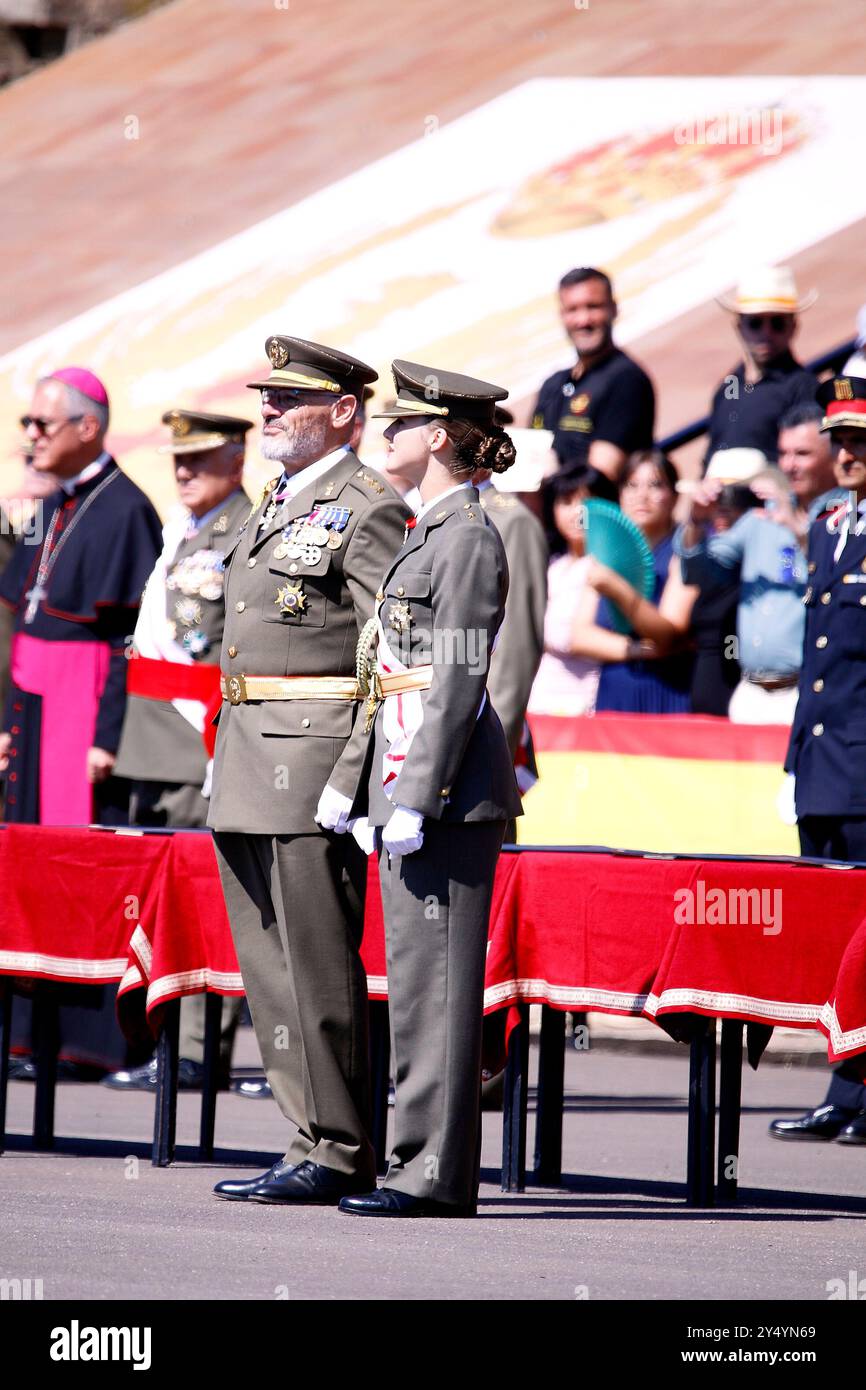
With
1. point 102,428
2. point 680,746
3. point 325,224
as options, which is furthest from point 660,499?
point 325,224

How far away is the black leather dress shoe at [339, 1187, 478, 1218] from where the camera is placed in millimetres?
6309

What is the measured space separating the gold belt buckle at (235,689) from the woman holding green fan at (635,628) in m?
4.92

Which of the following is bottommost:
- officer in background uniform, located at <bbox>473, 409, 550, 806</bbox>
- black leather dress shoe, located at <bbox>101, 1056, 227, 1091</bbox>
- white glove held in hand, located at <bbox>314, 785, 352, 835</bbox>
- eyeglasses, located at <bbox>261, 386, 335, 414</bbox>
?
black leather dress shoe, located at <bbox>101, 1056, 227, 1091</bbox>

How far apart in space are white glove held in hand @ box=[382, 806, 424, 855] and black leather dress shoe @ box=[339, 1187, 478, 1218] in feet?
2.71

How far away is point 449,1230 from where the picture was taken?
6.19m

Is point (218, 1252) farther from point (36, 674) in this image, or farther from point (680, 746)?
point (680, 746)

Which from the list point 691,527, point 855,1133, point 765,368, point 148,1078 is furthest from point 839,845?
point 765,368

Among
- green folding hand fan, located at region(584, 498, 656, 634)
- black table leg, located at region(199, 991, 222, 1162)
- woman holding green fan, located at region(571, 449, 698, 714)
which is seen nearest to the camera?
black table leg, located at region(199, 991, 222, 1162)

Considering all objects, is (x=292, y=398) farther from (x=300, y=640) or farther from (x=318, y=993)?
(x=318, y=993)

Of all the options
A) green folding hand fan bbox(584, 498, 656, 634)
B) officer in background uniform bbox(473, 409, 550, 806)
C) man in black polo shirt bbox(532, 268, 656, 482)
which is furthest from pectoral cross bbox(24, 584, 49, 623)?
man in black polo shirt bbox(532, 268, 656, 482)

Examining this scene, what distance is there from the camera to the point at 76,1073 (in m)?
9.90

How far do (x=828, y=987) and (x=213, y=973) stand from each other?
1.74m

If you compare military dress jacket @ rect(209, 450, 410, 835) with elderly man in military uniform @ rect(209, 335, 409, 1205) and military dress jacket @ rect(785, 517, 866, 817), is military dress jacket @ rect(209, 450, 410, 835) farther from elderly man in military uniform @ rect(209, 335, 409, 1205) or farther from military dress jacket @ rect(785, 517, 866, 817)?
military dress jacket @ rect(785, 517, 866, 817)

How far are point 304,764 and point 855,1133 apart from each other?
2.74 meters
